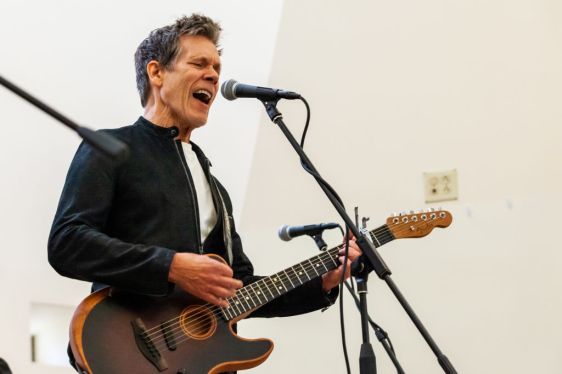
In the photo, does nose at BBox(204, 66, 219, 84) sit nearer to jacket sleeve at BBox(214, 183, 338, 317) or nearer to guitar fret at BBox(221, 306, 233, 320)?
jacket sleeve at BBox(214, 183, 338, 317)

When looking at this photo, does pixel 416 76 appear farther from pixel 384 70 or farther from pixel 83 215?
pixel 83 215

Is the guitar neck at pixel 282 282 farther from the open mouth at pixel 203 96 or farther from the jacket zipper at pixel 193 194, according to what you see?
the open mouth at pixel 203 96

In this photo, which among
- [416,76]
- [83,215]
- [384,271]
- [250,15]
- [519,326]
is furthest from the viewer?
[250,15]

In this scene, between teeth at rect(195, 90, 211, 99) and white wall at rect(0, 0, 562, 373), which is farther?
white wall at rect(0, 0, 562, 373)

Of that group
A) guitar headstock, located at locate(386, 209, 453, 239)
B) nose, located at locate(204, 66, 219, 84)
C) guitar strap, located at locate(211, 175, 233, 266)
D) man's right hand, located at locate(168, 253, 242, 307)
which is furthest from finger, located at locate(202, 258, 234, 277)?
nose, located at locate(204, 66, 219, 84)

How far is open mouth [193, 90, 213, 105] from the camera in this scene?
2.28 m

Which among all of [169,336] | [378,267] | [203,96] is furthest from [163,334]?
[203,96]

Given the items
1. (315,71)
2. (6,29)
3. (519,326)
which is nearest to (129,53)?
(6,29)

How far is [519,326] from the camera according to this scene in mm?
3047

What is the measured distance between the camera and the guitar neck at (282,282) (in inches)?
80.0

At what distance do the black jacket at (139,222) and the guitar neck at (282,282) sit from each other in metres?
0.05

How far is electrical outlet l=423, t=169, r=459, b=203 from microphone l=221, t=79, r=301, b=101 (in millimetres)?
1427

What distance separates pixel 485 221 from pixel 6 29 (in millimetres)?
2092

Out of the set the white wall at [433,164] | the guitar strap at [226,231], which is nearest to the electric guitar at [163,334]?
the guitar strap at [226,231]
